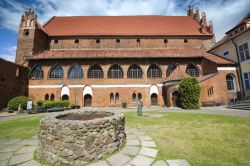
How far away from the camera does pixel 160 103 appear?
22.5m

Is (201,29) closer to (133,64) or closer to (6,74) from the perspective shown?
(133,64)

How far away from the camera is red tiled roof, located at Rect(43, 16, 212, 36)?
89.3ft

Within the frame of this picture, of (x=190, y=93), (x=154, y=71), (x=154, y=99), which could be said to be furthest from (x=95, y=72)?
(x=190, y=93)

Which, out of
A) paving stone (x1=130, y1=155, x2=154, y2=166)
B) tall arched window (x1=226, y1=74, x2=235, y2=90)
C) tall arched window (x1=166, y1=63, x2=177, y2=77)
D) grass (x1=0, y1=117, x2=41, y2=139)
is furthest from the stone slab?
tall arched window (x1=226, y1=74, x2=235, y2=90)

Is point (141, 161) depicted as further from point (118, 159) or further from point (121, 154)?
point (121, 154)

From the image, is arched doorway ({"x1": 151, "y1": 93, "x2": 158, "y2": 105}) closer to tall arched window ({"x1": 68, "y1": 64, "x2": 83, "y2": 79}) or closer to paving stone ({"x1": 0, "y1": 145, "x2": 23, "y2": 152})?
tall arched window ({"x1": 68, "y1": 64, "x2": 83, "y2": 79})

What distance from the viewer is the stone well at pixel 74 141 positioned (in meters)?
4.04

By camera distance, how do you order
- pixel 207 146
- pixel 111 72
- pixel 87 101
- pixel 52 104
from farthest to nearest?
pixel 111 72 < pixel 87 101 < pixel 52 104 < pixel 207 146

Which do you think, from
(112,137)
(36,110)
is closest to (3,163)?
(112,137)

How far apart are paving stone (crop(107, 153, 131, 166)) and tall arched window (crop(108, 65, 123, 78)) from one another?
62.1ft

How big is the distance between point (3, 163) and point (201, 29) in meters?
31.4

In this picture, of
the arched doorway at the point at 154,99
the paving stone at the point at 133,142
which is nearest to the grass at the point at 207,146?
the paving stone at the point at 133,142

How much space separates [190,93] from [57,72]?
724 inches

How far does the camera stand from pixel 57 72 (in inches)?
903
